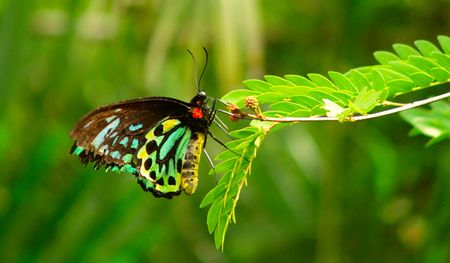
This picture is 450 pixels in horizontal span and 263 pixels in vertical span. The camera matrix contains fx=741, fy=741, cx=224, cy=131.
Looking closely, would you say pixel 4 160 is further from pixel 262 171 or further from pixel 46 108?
pixel 262 171

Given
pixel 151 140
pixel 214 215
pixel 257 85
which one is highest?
pixel 257 85

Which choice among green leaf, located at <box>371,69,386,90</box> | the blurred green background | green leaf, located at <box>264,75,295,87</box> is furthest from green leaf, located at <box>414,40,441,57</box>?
the blurred green background

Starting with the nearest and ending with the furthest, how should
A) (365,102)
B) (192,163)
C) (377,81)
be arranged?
(365,102), (377,81), (192,163)

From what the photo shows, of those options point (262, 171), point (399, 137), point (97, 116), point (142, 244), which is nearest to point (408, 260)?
point (399, 137)

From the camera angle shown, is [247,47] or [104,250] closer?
[247,47]

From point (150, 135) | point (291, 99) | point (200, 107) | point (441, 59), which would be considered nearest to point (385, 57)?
point (441, 59)

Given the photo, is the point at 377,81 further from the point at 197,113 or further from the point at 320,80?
the point at 197,113
